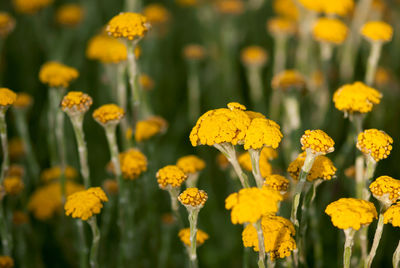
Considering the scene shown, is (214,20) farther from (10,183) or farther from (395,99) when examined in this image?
(10,183)

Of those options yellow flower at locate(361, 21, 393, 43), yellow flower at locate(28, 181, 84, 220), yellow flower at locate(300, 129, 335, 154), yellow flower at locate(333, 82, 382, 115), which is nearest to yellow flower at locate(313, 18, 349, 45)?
yellow flower at locate(361, 21, 393, 43)

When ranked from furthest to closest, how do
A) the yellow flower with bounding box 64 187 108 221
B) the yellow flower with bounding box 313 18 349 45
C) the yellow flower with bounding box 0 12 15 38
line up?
the yellow flower with bounding box 313 18 349 45
the yellow flower with bounding box 0 12 15 38
the yellow flower with bounding box 64 187 108 221

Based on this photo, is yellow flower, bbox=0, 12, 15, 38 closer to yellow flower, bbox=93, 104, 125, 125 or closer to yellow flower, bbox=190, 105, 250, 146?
yellow flower, bbox=93, 104, 125, 125

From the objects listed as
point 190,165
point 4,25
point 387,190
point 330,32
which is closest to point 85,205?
point 190,165

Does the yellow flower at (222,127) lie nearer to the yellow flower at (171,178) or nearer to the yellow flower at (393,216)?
the yellow flower at (171,178)

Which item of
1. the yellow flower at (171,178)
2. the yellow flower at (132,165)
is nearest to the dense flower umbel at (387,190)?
the yellow flower at (171,178)

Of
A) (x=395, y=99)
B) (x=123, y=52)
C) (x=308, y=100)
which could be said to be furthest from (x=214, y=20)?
(x=123, y=52)
